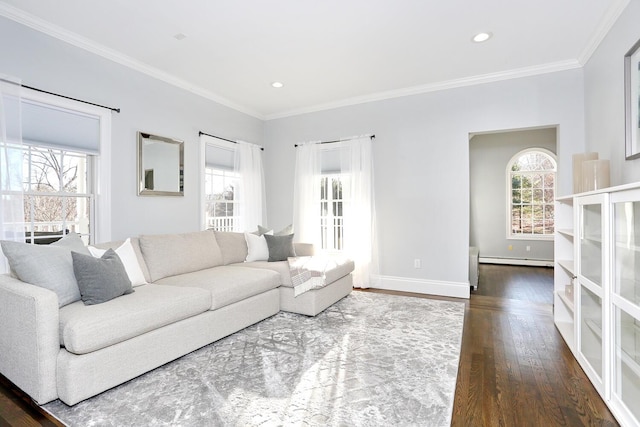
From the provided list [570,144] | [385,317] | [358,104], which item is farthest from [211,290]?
[570,144]

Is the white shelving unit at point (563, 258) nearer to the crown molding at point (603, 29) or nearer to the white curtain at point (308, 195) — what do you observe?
the crown molding at point (603, 29)

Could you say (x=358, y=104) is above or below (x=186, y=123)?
above

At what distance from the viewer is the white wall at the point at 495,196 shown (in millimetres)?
6855

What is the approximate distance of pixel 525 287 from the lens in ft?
16.2

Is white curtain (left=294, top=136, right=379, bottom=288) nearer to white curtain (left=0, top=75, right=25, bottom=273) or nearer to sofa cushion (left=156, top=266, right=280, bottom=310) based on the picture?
sofa cushion (left=156, top=266, right=280, bottom=310)

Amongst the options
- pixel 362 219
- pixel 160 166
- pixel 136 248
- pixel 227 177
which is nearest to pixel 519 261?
pixel 362 219

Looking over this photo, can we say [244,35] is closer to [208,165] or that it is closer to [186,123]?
[186,123]

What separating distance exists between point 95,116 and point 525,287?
231 inches

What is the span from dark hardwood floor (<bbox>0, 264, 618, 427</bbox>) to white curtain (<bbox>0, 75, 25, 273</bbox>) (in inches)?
44.6

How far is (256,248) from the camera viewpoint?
4254mm

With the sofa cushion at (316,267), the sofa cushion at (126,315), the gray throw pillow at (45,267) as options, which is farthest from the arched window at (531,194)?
the gray throw pillow at (45,267)

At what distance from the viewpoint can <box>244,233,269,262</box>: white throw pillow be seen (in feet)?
13.9

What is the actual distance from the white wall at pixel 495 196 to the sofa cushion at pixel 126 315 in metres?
6.21

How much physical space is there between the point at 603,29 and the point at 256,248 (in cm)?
410
